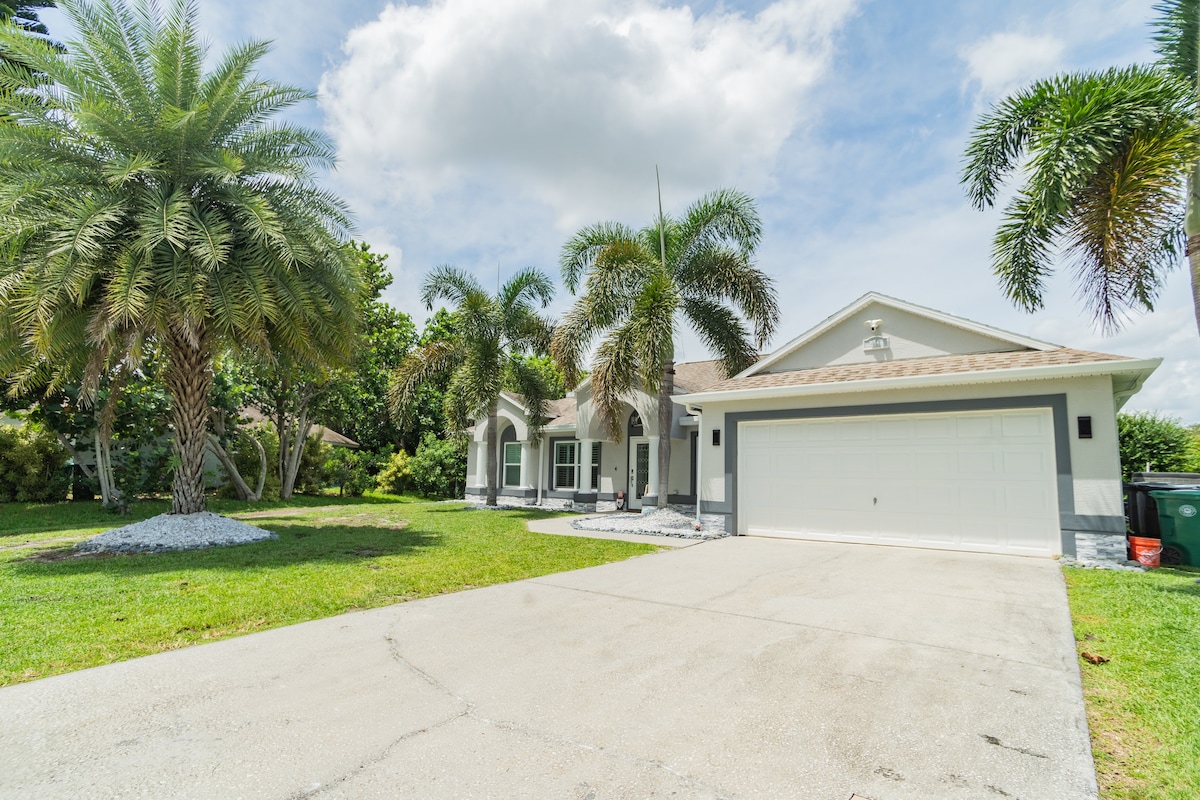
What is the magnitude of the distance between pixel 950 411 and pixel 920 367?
116cm

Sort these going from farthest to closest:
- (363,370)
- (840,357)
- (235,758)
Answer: (363,370)
(840,357)
(235,758)

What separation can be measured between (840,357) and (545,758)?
38.8 feet

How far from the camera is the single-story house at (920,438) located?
930 cm

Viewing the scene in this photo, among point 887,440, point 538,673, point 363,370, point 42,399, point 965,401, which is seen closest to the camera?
→ point 538,673

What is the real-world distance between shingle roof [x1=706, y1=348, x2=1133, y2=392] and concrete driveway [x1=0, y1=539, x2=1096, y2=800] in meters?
4.84

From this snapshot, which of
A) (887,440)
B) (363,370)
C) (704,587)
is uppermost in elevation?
(363,370)

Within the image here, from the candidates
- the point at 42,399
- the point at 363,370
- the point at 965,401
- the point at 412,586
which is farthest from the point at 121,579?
the point at 363,370

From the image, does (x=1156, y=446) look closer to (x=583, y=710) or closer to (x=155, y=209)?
(x=583, y=710)

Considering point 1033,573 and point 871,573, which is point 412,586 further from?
point 1033,573

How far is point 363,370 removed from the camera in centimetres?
2480

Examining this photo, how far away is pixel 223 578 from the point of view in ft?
25.7

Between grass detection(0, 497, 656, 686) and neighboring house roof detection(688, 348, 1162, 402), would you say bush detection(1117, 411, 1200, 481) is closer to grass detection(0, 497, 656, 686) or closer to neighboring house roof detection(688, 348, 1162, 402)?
neighboring house roof detection(688, 348, 1162, 402)

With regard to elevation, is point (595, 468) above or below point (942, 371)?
below

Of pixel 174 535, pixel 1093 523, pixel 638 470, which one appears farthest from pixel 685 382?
pixel 174 535
